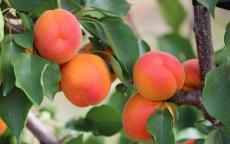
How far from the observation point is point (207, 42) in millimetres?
703

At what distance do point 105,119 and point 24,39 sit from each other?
358mm

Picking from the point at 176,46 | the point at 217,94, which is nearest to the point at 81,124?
the point at 176,46

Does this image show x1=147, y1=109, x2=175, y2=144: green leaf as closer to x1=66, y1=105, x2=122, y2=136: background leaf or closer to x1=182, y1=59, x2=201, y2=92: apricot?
x1=182, y1=59, x2=201, y2=92: apricot

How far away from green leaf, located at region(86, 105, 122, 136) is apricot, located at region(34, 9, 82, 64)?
0.95ft

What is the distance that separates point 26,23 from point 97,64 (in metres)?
0.11

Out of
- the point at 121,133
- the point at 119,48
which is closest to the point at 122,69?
the point at 119,48

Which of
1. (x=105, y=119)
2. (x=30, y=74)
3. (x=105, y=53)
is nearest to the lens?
(x=30, y=74)

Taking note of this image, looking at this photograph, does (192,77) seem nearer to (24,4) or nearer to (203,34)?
(203,34)

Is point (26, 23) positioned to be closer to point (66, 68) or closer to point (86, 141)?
point (66, 68)

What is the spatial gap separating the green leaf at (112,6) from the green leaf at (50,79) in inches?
5.3

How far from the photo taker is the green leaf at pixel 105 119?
96cm

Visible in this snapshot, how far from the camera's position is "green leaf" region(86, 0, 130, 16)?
744 mm

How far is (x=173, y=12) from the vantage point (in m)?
1.05

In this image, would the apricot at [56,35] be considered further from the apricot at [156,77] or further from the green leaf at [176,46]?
the green leaf at [176,46]
